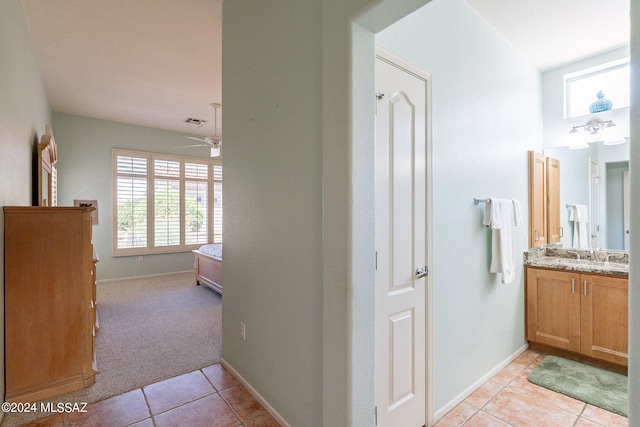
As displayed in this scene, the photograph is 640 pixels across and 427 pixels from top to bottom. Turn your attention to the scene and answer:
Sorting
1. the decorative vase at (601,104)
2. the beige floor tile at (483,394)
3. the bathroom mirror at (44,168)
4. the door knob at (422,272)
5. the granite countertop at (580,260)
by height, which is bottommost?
the beige floor tile at (483,394)

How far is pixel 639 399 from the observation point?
0.77m

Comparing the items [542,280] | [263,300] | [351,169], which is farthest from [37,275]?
[542,280]

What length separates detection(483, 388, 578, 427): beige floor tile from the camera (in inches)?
79.8

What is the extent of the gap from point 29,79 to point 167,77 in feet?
4.59

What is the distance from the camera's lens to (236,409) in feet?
6.93

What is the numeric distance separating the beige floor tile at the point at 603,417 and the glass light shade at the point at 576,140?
7.88 ft

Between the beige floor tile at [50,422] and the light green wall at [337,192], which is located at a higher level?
the light green wall at [337,192]

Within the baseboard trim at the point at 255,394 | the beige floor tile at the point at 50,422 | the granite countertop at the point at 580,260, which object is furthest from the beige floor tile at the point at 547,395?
the beige floor tile at the point at 50,422

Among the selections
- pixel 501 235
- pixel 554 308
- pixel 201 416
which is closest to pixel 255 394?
pixel 201 416

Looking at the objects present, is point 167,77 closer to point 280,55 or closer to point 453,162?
point 280,55

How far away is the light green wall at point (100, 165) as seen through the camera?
5.56m

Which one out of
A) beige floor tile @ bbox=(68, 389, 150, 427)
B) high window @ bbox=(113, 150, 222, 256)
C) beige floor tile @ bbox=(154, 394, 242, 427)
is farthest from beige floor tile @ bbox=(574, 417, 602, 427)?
high window @ bbox=(113, 150, 222, 256)

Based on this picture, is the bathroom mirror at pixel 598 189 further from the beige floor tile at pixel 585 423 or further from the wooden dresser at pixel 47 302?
the wooden dresser at pixel 47 302

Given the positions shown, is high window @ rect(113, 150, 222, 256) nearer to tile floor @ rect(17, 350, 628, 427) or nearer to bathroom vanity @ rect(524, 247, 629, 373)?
tile floor @ rect(17, 350, 628, 427)
